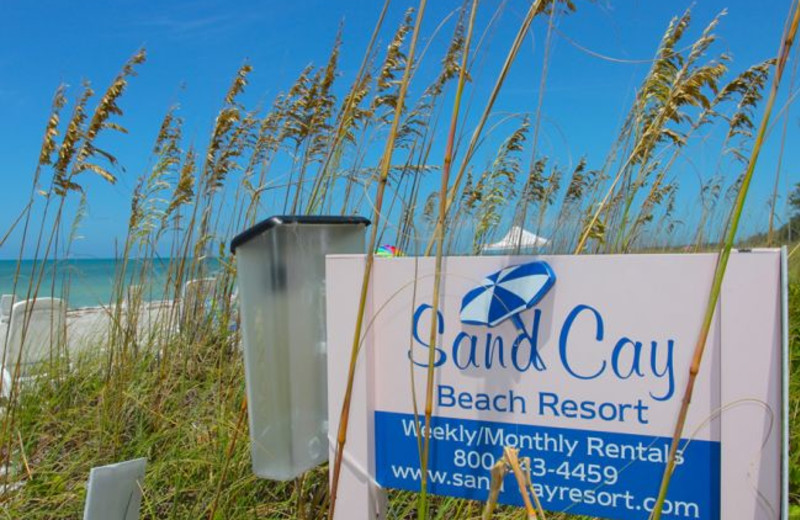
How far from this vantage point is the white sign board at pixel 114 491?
133 cm

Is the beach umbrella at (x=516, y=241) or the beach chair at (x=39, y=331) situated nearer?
the beach chair at (x=39, y=331)

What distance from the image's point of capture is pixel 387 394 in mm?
1354

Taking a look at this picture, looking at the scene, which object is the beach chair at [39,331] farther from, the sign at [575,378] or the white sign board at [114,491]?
the sign at [575,378]

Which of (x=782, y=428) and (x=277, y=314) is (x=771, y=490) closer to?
(x=782, y=428)

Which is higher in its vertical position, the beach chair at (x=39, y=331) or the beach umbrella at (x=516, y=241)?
the beach umbrella at (x=516, y=241)

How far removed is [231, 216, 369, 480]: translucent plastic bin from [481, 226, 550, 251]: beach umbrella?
165 centimetres

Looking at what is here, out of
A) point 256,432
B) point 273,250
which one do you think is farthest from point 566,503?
point 273,250

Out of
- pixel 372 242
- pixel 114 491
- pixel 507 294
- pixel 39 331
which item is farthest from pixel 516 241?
pixel 39 331

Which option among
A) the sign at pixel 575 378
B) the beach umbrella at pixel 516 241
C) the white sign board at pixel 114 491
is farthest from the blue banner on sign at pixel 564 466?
the beach umbrella at pixel 516 241

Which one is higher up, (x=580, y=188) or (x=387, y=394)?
(x=580, y=188)

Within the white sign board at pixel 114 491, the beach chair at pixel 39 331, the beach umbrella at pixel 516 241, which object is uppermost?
the beach umbrella at pixel 516 241

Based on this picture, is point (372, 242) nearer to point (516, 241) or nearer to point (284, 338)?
point (284, 338)

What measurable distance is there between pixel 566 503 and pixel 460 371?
331 mm

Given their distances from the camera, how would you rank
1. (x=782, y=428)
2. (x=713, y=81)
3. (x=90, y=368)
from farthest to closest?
(x=90, y=368) < (x=713, y=81) < (x=782, y=428)
